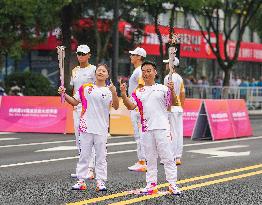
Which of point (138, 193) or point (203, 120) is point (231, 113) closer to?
point (203, 120)

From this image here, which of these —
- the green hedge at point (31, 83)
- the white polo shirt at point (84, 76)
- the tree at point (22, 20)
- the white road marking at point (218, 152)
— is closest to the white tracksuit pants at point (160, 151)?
the white polo shirt at point (84, 76)

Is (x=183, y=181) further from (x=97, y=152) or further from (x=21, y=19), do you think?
(x=21, y=19)

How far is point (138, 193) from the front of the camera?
939 cm

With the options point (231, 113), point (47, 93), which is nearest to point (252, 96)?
point (47, 93)

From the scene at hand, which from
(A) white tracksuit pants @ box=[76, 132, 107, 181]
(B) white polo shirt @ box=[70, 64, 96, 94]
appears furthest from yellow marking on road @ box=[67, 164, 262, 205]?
(B) white polo shirt @ box=[70, 64, 96, 94]

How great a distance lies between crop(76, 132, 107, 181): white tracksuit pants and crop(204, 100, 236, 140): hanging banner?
29.3 ft

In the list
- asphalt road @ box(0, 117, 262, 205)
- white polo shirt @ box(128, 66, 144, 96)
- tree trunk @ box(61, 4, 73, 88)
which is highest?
tree trunk @ box(61, 4, 73, 88)

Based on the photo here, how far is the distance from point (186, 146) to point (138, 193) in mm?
7278

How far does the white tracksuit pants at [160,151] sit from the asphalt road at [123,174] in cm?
34

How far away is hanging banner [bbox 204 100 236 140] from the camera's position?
60.0 feet

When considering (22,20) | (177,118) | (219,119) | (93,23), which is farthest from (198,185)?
(93,23)

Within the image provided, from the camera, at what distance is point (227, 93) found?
1287 inches

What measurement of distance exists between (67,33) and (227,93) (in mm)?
8034

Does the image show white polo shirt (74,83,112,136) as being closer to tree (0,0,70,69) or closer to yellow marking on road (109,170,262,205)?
yellow marking on road (109,170,262,205)
